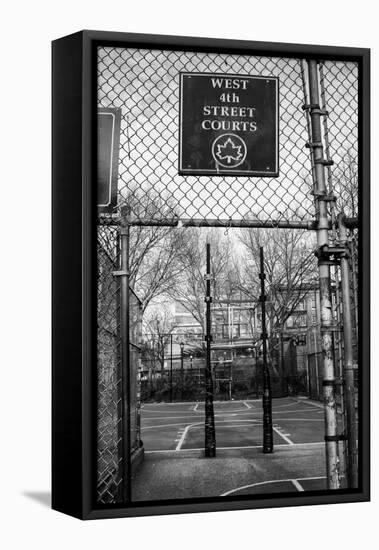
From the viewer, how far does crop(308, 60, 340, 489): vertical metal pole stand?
7.74ft

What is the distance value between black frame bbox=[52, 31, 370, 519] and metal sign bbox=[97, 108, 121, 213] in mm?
78

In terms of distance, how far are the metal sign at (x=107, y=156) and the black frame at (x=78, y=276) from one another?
8 centimetres

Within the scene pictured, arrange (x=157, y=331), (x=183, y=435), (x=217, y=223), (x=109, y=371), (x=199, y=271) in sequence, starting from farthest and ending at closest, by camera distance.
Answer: (x=157, y=331)
(x=199, y=271)
(x=183, y=435)
(x=109, y=371)
(x=217, y=223)

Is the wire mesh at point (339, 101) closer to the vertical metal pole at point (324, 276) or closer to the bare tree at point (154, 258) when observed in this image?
the vertical metal pole at point (324, 276)

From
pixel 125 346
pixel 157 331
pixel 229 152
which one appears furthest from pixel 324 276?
pixel 157 331

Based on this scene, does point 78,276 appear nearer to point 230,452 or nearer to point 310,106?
point 310,106

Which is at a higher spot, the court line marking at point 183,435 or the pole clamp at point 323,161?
the pole clamp at point 323,161

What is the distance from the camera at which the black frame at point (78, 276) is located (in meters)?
2.07

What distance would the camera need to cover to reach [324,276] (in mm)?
2402

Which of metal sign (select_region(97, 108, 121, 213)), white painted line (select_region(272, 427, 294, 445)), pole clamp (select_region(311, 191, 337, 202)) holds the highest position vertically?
metal sign (select_region(97, 108, 121, 213))

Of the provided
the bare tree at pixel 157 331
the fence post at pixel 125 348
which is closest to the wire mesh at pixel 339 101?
the fence post at pixel 125 348

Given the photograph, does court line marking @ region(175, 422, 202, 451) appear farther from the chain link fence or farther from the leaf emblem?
the leaf emblem

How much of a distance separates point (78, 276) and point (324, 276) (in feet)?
2.83

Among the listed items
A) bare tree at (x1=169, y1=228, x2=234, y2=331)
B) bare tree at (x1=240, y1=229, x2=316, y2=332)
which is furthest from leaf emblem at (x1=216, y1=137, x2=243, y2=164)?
bare tree at (x1=240, y1=229, x2=316, y2=332)
